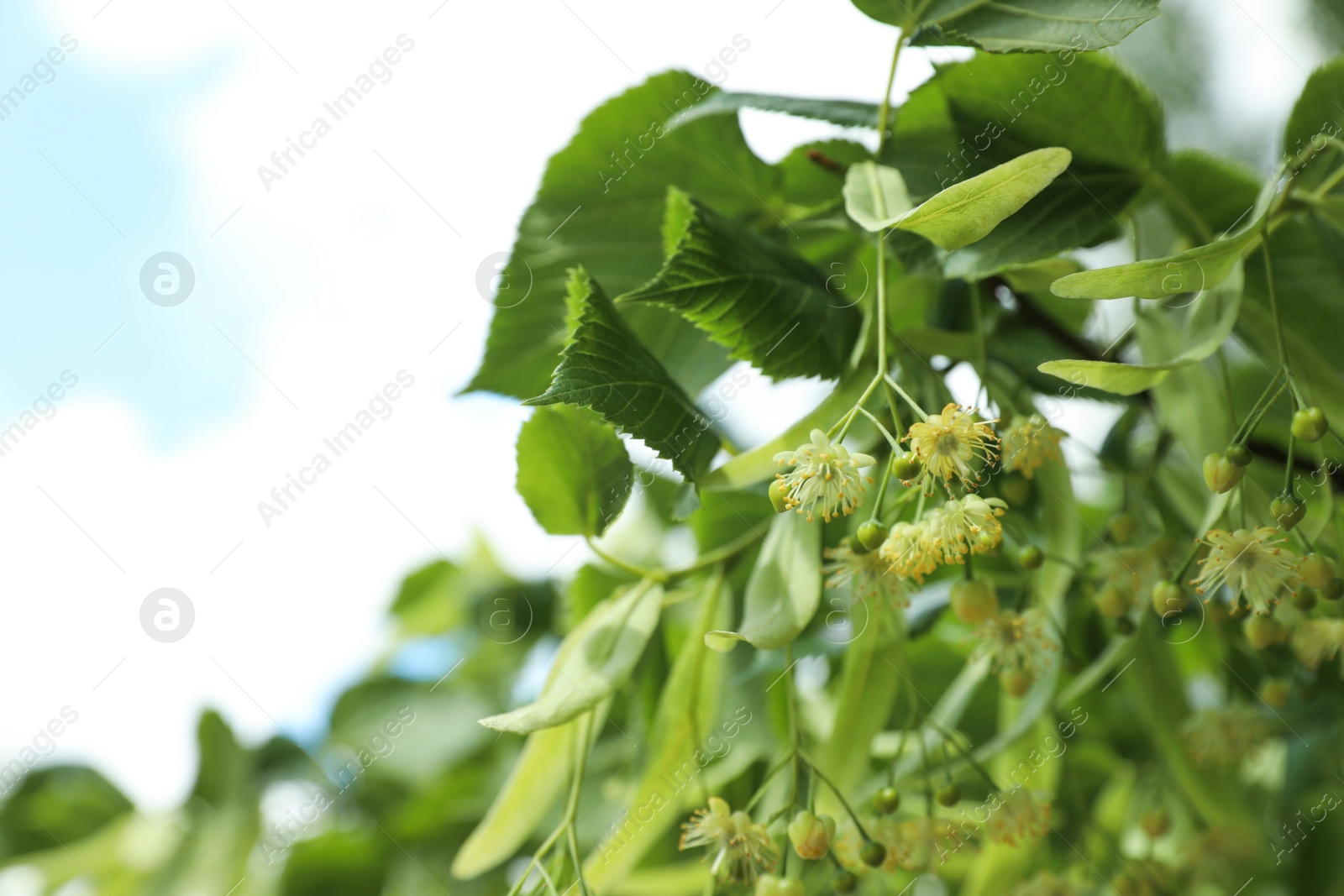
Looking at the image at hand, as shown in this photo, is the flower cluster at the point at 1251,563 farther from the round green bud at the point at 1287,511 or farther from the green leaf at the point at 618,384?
the green leaf at the point at 618,384

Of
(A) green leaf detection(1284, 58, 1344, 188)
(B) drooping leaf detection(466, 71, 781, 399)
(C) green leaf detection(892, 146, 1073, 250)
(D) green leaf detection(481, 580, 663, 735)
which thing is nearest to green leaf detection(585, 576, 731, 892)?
(D) green leaf detection(481, 580, 663, 735)

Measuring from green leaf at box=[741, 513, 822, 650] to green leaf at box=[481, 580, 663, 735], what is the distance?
0.23 ft

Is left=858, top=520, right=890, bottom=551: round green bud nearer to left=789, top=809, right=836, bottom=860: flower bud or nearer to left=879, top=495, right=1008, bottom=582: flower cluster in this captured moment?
left=879, top=495, right=1008, bottom=582: flower cluster

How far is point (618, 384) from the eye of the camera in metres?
0.43

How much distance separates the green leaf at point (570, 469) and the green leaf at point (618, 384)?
0.17ft

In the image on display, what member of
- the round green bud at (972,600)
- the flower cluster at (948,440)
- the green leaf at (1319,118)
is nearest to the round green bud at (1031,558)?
the round green bud at (972,600)

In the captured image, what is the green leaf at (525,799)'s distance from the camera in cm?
55

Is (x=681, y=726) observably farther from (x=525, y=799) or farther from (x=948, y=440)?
(x=948, y=440)

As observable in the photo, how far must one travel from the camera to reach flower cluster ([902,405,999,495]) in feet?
1.28

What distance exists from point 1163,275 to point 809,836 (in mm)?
309

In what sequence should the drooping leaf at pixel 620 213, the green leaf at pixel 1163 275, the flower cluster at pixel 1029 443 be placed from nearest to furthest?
the green leaf at pixel 1163 275, the flower cluster at pixel 1029 443, the drooping leaf at pixel 620 213

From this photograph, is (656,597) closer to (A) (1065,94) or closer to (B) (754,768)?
(B) (754,768)

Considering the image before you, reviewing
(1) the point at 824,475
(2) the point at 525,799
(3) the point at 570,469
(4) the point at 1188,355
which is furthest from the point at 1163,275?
(2) the point at 525,799

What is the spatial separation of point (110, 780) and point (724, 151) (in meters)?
1.17
